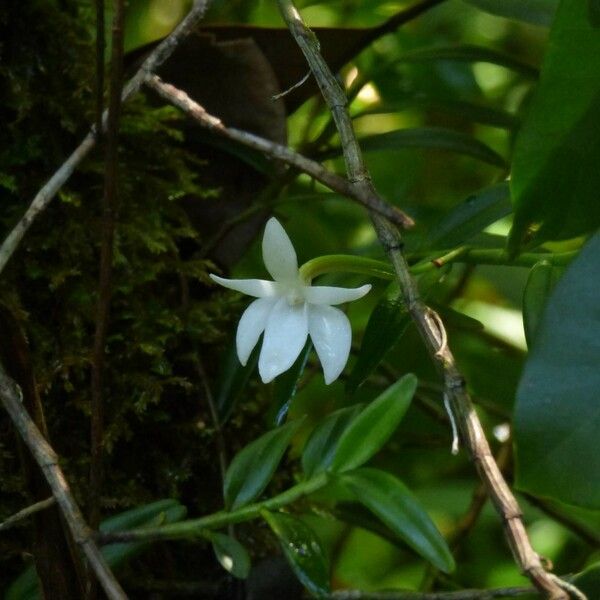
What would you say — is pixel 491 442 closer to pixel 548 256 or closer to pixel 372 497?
pixel 548 256

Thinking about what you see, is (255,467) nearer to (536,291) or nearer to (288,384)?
(288,384)

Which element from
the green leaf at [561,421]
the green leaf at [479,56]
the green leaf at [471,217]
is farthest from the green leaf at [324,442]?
the green leaf at [479,56]

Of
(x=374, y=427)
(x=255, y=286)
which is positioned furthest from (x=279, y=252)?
(x=374, y=427)

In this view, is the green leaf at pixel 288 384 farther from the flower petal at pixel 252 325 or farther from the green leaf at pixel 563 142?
the green leaf at pixel 563 142

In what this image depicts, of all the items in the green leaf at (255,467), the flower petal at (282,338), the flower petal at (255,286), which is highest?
the flower petal at (255,286)

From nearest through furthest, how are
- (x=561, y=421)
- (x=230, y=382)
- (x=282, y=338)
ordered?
(x=561, y=421), (x=282, y=338), (x=230, y=382)

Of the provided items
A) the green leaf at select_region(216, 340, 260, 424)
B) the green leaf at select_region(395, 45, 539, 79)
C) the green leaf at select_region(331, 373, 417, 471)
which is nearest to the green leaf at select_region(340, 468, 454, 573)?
the green leaf at select_region(331, 373, 417, 471)

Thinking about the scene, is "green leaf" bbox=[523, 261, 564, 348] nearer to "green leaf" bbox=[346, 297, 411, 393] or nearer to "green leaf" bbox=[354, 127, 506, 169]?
"green leaf" bbox=[346, 297, 411, 393]
